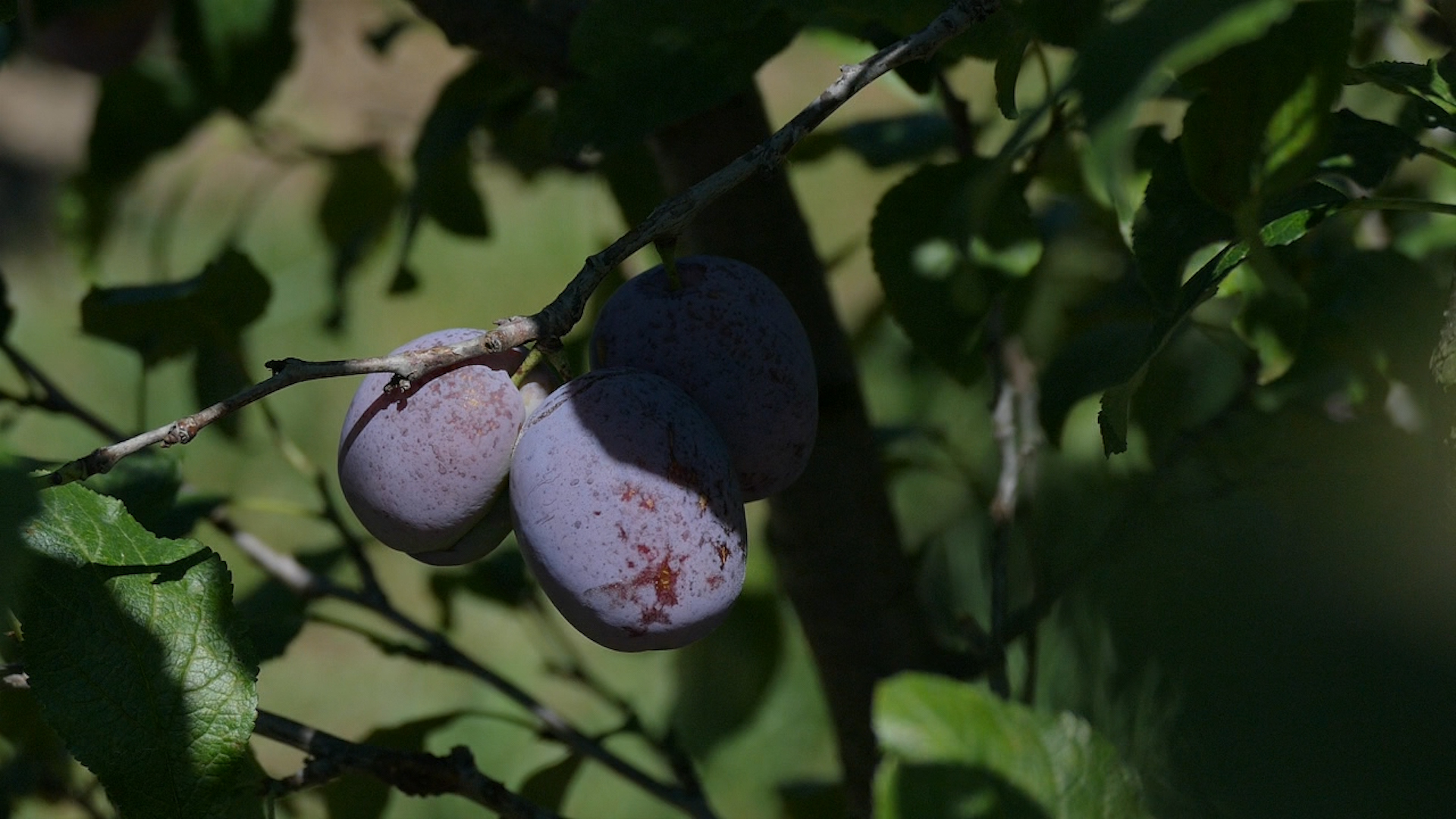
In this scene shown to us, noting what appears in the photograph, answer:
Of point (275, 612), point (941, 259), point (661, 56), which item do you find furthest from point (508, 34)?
point (275, 612)

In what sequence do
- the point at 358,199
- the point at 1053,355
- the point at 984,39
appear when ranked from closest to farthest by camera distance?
1. the point at 984,39
2. the point at 1053,355
3. the point at 358,199

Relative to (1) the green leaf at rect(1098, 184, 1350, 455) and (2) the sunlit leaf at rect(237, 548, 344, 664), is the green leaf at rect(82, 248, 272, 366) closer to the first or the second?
(2) the sunlit leaf at rect(237, 548, 344, 664)


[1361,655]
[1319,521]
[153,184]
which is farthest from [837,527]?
[153,184]

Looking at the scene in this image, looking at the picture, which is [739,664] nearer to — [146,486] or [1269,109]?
[146,486]

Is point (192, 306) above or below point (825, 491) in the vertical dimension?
above

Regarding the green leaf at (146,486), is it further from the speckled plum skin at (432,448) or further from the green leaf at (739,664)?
the green leaf at (739,664)
